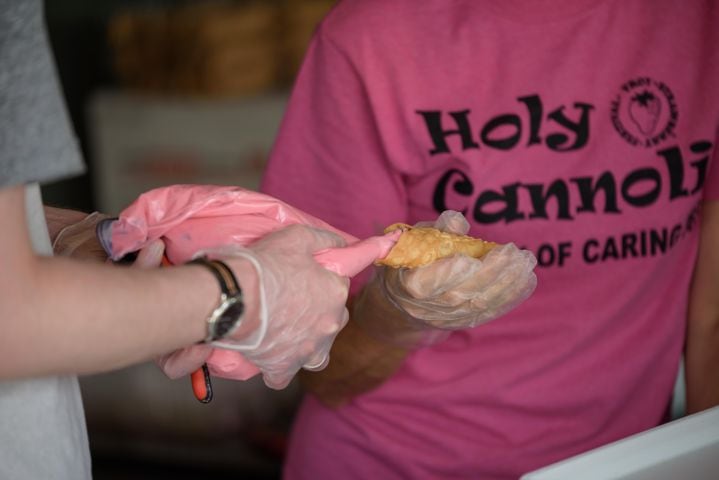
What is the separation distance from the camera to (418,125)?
1.20 meters

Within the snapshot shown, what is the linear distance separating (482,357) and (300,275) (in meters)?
0.51

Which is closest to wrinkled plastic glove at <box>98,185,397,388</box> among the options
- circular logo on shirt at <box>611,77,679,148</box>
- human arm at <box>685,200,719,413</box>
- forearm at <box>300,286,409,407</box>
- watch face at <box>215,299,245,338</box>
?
watch face at <box>215,299,245,338</box>

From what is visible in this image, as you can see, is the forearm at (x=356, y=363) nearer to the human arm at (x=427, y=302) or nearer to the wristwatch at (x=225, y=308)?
the human arm at (x=427, y=302)

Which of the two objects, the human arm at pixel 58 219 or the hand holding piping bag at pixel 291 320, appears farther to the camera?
the human arm at pixel 58 219

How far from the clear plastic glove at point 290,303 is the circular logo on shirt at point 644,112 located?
1.75 feet

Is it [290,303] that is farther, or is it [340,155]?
[340,155]

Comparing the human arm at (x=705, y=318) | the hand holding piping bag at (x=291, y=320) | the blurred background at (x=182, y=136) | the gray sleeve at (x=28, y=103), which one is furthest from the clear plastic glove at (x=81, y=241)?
the blurred background at (x=182, y=136)

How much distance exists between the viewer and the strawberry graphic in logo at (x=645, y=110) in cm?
124

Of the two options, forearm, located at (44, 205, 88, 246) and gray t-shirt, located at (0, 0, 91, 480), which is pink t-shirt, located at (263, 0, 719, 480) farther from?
gray t-shirt, located at (0, 0, 91, 480)

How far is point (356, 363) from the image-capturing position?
126 cm

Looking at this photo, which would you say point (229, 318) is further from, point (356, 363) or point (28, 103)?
point (356, 363)

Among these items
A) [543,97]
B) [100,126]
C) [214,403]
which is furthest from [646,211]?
[100,126]

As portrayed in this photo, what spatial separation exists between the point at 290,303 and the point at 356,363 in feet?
1.55

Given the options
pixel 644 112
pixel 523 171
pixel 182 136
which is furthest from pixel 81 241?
pixel 182 136
